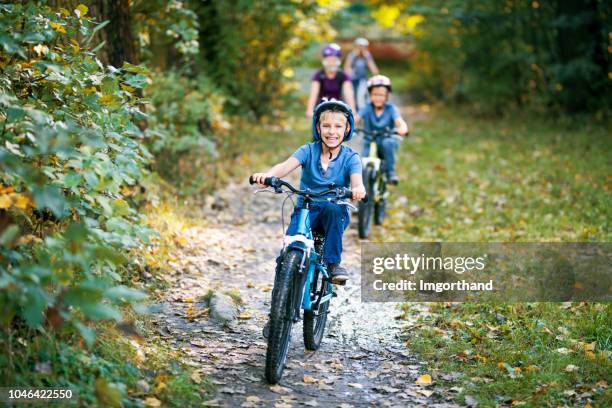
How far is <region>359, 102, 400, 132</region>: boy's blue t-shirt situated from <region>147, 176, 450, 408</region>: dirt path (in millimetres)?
1846

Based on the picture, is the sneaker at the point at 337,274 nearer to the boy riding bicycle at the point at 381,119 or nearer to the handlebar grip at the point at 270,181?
the handlebar grip at the point at 270,181

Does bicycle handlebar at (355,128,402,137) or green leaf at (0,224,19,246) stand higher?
bicycle handlebar at (355,128,402,137)

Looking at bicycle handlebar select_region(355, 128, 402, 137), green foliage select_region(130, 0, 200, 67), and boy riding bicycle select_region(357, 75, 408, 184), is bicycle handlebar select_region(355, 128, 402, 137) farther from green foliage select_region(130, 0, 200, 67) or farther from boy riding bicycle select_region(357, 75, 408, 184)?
green foliage select_region(130, 0, 200, 67)

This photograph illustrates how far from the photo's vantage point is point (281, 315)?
4926 millimetres

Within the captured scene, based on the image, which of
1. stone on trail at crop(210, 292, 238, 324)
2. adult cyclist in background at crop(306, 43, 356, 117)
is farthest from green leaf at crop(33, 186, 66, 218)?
adult cyclist in background at crop(306, 43, 356, 117)

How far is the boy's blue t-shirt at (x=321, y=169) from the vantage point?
5.68 m

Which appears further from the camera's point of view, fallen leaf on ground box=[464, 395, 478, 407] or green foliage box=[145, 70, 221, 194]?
green foliage box=[145, 70, 221, 194]

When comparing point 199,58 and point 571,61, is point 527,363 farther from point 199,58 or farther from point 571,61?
point 571,61

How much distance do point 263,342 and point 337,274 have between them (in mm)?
902

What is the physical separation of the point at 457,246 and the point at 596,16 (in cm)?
1045

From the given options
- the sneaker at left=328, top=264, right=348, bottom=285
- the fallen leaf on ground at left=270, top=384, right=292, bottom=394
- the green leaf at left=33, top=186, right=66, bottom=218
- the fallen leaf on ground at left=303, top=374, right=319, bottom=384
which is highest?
the green leaf at left=33, top=186, right=66, bottom=218

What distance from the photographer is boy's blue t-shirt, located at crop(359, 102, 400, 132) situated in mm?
A: 9773

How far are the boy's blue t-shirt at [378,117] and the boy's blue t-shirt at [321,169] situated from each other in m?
4.08

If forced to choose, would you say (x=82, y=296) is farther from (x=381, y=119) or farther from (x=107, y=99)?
(x=381, y=119)
